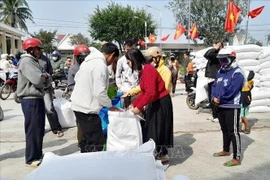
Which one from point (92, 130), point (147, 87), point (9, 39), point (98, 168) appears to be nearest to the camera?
point (98, 168)

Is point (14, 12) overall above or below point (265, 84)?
above

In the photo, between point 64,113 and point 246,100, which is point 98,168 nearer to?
point 64,113

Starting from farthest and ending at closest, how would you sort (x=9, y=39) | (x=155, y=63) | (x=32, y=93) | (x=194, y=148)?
1. (x=9, y=39)
2. (x=194, y=148)
3. (x=155, y=63)
4. (x=32, y=93)

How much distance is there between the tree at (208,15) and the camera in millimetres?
32706

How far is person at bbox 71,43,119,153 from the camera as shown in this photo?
2898mm

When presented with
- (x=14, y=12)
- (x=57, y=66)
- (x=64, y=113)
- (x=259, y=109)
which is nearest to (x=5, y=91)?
(x=57, y=66)

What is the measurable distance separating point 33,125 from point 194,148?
224cm

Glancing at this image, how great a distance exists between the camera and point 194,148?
4.43m

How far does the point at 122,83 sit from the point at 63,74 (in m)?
5.25

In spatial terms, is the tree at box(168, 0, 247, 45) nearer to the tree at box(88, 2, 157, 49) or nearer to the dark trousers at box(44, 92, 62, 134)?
the tree at box(88, 2, 157, 49)

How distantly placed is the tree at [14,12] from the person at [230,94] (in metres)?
34.4

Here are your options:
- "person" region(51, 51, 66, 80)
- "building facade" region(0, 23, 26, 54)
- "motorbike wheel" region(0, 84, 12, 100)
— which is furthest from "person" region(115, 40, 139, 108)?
"building facade" region(0, 23, 26, 54)

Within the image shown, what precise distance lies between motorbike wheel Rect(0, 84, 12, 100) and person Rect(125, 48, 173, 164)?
736cm

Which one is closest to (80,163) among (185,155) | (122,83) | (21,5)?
(185,155)
